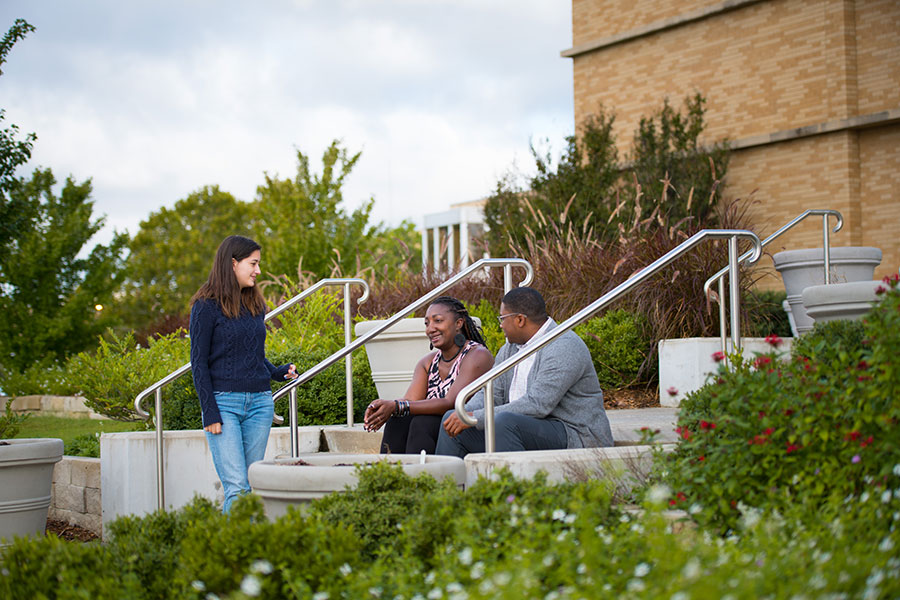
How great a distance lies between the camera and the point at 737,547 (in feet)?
9.08

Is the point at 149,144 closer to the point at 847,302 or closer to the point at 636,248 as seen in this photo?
the point at 636,248

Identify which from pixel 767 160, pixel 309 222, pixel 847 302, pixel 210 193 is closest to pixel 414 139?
pixel 309 222

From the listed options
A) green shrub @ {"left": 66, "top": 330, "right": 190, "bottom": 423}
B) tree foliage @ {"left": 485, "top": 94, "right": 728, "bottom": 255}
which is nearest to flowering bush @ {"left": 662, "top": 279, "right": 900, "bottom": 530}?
green shrub @ {"left": 66, "top": 330, "right": 190, "bottom": 423}

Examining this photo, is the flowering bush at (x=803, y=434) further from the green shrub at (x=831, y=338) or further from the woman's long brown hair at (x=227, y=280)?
the woman's long brown hair at (x=227, y=280)

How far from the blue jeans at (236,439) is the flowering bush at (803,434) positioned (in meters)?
2.31

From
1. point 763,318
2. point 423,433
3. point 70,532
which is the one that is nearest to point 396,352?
point 423,433

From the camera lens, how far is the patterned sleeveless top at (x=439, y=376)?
17.6 feet

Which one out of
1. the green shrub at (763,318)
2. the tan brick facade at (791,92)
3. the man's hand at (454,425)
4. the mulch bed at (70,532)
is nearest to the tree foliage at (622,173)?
the tan brick facade at (791,92)

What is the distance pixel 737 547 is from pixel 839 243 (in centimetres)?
1336

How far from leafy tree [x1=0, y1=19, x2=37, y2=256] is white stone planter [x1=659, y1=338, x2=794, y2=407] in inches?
243

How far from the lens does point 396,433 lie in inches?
207

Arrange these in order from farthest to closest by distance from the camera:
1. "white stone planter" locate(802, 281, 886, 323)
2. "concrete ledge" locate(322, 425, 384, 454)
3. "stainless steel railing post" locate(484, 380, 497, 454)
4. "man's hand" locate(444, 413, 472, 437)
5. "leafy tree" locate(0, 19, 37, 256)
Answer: "leafy tree" locate(0, 19, 37, 256), "concrete ledge" locate(322, 425, 384, 454), "white stone planter" locate(802, 281, 886, 323), "man's hand" locate(444, 413, 472, 437), "stainless steel railing post" locate(484, 380, 497, 454)

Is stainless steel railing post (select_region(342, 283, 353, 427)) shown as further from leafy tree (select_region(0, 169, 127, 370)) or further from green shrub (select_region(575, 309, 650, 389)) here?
leafy tree (select_region(0, 169, 127, 370))

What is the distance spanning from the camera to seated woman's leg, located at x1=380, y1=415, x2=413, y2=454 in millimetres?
5246
